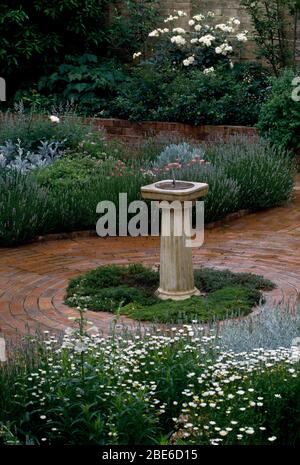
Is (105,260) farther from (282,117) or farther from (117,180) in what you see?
(282,117)

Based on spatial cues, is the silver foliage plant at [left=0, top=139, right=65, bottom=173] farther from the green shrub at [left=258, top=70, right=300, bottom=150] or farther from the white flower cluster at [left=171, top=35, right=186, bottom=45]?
the white flower cluster at [left=171, top=35, right=186, bottom=45]

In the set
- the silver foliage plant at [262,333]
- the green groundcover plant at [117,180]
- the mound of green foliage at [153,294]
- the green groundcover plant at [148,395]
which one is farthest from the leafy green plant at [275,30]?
the green groundcover plant at [148,395]

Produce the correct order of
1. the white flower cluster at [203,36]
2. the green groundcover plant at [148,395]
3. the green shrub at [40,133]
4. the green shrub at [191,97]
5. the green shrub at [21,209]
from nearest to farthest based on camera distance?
the green groundcover plant at [148,395] < the green shrub at [21,209] < the green shrub at [40,133] < the green shrub at [191,97] < the white flower cluster at [203,36]

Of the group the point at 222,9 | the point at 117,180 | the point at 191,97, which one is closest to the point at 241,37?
the point at 222,9

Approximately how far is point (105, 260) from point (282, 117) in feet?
14.5

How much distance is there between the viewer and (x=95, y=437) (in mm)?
4438

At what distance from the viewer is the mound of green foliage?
6723 mm

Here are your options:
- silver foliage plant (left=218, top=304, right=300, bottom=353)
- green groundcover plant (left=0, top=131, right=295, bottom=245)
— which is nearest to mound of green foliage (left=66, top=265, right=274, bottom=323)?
silver foliage plant (left=218, top=304, right=300, bottom=353)

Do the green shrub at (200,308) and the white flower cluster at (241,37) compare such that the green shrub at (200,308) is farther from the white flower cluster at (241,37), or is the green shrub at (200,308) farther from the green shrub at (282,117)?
the white flower cluster at (241,37)

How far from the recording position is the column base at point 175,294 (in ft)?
23.3

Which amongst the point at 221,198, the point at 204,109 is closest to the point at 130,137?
the point at 204,109

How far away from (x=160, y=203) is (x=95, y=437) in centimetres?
300

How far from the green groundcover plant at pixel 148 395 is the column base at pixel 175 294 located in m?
1.71

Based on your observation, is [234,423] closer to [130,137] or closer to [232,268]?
[232,268]
